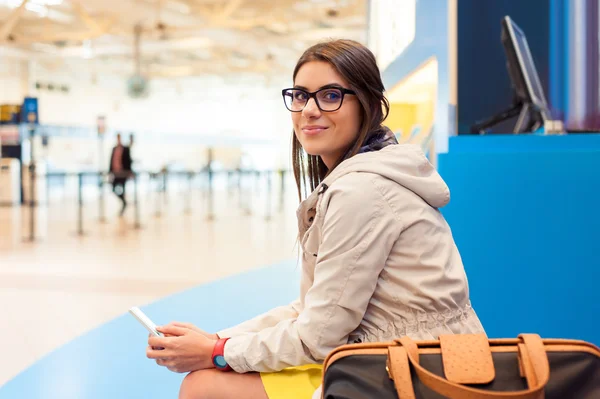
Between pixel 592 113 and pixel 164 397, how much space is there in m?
3.05

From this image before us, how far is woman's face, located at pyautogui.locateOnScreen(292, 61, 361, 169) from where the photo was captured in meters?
1.18

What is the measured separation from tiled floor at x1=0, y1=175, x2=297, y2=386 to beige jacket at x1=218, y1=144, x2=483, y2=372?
46.3 inches

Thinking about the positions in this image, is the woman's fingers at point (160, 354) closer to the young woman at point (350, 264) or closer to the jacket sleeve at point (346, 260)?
the young woman at point (350, 264)

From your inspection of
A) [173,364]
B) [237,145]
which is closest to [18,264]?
[173,364]

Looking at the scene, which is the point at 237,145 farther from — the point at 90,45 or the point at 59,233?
the point at 59,233

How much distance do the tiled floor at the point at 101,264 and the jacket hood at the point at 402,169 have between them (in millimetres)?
1178

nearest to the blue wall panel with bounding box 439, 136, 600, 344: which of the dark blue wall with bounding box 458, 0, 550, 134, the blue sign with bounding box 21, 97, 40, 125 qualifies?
the dark blue wall with bounding box 458, 0, 550, 134

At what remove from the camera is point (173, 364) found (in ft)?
3.74

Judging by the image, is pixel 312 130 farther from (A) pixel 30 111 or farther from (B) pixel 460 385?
(A) pixel 30 111

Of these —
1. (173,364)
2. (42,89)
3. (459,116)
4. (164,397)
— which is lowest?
(164,397)

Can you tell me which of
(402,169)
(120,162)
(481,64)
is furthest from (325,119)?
(120,162)

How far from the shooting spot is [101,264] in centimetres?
494

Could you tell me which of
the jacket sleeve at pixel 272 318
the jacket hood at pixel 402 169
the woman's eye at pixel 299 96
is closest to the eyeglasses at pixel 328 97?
the woman's eye at pixel 299 96

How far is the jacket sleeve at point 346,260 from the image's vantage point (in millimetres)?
1017
